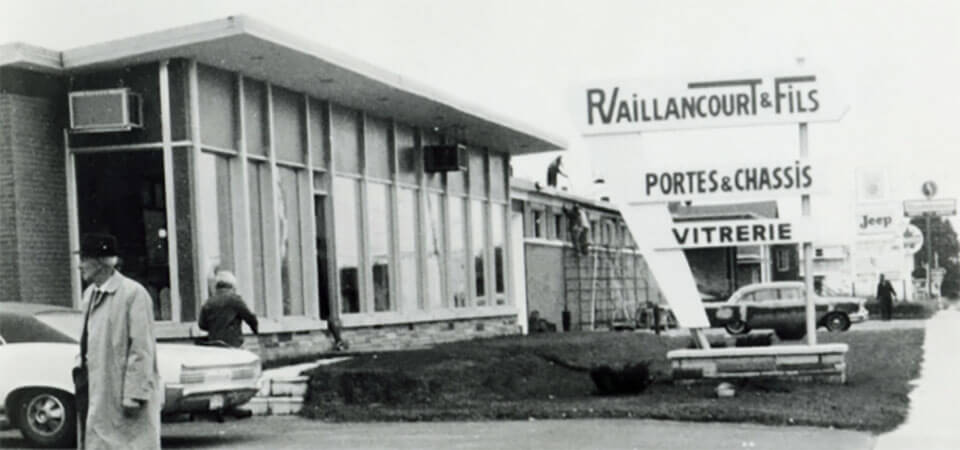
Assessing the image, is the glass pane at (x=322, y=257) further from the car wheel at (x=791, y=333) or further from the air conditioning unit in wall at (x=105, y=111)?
the car wheel at (x=791, y=333)

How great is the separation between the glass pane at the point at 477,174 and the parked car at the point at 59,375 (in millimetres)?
16003

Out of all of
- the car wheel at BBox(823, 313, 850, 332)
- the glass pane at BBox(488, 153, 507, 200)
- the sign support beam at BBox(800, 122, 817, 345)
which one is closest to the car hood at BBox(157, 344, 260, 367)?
the sign support beam at BBox(800, 122, 817, 345)

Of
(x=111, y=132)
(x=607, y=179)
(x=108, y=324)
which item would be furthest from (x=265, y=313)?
(x=108, y=324)

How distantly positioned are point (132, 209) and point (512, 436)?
24.4 ft

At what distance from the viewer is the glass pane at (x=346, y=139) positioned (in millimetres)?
22094

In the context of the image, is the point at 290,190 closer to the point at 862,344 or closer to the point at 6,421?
the point at 6,421

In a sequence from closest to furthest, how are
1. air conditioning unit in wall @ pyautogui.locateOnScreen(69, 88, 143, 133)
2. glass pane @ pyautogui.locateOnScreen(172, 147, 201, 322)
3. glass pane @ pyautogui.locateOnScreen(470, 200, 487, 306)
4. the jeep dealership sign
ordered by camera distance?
the jeep dealership sign < air conditioning unit in wall @ pyautogui.locateOnScreen(69, 88, 143, 133) < glass pane @ pyautogui.locateOnScreen(172, 147, 201, 322) < glass pane @ pyautogui.locateOnScreen(470, 200, 487, 306)

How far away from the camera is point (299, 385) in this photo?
50.8 ft

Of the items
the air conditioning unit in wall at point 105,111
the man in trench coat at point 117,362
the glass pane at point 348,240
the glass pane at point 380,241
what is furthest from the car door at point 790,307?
the man in trench coat at point 117,362

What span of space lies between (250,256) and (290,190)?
68.2 inches

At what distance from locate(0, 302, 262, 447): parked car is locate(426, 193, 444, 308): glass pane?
12662mm

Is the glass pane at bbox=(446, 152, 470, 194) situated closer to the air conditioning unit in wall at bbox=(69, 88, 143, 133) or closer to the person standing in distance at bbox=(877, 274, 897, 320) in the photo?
the air conditioning unit in wall at bbox=(69, 88, 143, 133)

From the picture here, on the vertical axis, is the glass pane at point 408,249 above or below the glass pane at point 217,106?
below

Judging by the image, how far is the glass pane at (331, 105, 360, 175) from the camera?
2209cm
